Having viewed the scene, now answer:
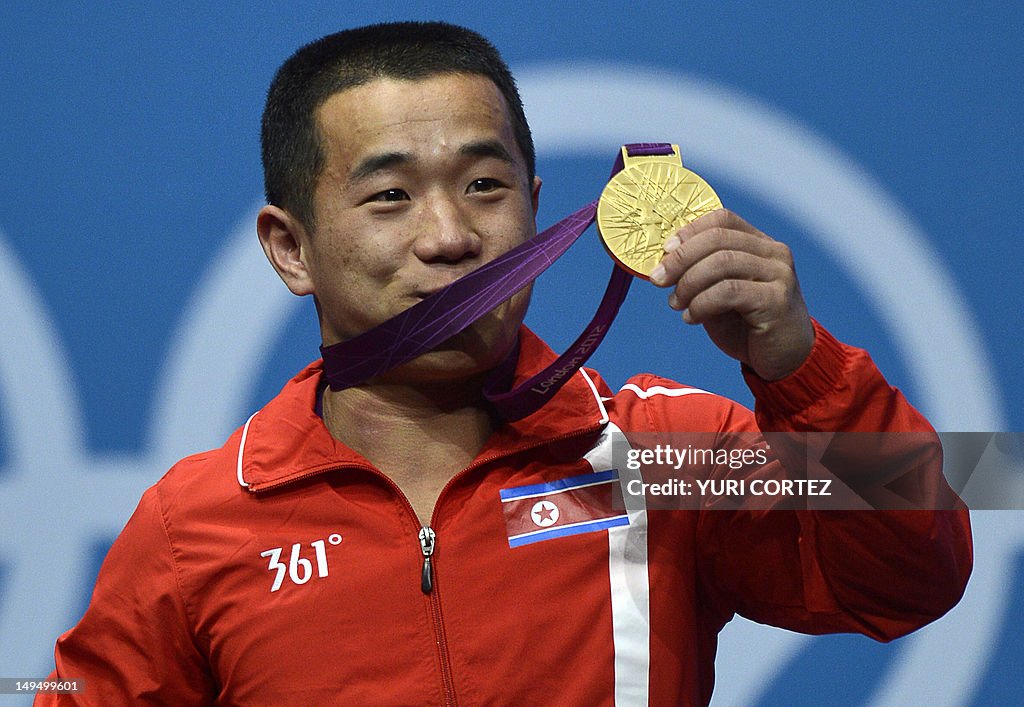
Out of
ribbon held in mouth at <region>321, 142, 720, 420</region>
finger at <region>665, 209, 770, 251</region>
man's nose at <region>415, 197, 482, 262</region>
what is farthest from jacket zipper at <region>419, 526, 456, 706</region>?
finger at <region>665, 209, 770, 251</region>

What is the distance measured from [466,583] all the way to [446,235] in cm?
30

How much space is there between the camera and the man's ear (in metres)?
1.27

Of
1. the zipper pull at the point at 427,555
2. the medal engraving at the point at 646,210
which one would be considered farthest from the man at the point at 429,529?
the medal engraving at the point at 646,210

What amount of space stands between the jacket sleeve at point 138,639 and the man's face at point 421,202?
0.28 meters

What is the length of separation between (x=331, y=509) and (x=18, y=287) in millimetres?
730

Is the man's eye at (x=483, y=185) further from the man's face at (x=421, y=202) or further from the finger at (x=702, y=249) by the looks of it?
the finger at (x=702, y=249)

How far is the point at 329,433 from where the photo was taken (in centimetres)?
125

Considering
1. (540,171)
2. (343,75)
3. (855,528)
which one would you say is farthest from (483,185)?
(540,171)

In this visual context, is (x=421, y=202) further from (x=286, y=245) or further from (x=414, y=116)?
(x=286, y=245)

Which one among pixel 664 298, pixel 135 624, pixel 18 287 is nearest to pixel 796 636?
pixel 664 298

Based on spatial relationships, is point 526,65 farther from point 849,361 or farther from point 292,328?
point 849,361

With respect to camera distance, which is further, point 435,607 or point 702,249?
point 435,607

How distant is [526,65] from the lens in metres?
1.67

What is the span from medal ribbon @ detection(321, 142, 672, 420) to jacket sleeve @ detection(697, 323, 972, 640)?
179 millimetres
